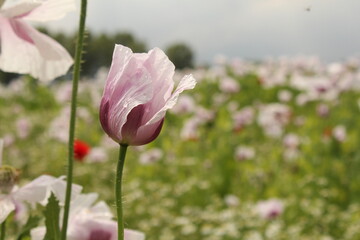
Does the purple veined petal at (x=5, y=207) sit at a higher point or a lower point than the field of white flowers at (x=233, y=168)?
lower

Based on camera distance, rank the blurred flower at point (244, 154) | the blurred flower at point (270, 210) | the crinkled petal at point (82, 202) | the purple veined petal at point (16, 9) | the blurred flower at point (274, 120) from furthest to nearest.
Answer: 1. the blurred flower at point (274, 120)
2. the blurred flower at point (244, 154)
3. the blurred flower at point (270, 210)
4. the crinkled petal at point (82, 202)
5. the purple veined petal at point (16, 9)

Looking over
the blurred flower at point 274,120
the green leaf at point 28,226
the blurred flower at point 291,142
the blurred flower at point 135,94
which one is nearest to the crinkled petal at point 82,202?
the green leaf at point 28,226

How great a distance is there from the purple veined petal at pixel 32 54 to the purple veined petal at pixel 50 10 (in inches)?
0.5

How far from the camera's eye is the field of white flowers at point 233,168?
3.46m

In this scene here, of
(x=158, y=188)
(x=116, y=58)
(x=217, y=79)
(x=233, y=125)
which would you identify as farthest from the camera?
(x=217, y=79)

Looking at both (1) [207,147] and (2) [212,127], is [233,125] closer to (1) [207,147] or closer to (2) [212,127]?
(1) [207,147]

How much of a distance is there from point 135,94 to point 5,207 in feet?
0.59

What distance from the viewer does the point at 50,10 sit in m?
0.57

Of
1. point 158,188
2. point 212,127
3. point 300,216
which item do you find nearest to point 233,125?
point 212,127

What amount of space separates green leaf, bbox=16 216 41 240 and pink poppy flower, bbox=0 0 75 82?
7.6 inches

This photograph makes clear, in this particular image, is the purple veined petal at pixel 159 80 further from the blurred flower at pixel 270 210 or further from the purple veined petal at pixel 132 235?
the blurred flower at pixel 270 210

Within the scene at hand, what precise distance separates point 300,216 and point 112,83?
321 cm

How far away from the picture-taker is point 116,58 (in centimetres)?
56

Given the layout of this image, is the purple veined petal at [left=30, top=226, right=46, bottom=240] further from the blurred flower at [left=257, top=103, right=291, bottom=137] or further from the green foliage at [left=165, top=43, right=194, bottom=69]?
the green foliage at [left=165, top=43, right=194, bottom=69]
